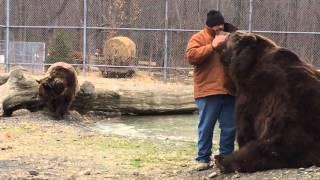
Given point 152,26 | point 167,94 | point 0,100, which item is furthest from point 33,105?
point 152,26

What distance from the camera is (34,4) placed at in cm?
2528

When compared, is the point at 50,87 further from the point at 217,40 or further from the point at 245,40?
the point at 245,40

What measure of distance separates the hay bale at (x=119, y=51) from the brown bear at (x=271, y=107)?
1702 centimetres

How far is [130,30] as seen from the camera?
21562 millimetres

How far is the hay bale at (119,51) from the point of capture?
2289cm

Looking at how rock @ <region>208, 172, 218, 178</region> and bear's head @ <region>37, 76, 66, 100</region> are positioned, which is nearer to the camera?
rock @ <region>208, 172, 218, 178</region>

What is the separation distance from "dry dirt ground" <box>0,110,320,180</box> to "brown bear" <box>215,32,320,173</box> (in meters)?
0.13

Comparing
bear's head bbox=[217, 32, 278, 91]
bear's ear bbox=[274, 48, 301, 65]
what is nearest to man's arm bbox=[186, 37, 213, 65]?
bear's head bbox=[217, 32, 278, 91]

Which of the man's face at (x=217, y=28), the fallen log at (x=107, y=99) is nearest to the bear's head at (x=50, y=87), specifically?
the fallen log at (x=107, y=99)

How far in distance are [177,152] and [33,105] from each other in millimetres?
4926

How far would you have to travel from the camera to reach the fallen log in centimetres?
1261

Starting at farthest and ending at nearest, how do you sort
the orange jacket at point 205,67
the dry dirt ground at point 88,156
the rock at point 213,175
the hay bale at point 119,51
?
the hay bale at point 119,51 → the orange jacket at point 205,67 → the dry dirt ground at point 88,156 → the rock at point 213,175

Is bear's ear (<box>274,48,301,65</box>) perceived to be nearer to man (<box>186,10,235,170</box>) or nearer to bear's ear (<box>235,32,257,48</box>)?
bear's ear (<box>235,32,257,48</box>)

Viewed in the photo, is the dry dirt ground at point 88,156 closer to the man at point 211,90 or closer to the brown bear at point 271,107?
the brown bear at point 271,107
